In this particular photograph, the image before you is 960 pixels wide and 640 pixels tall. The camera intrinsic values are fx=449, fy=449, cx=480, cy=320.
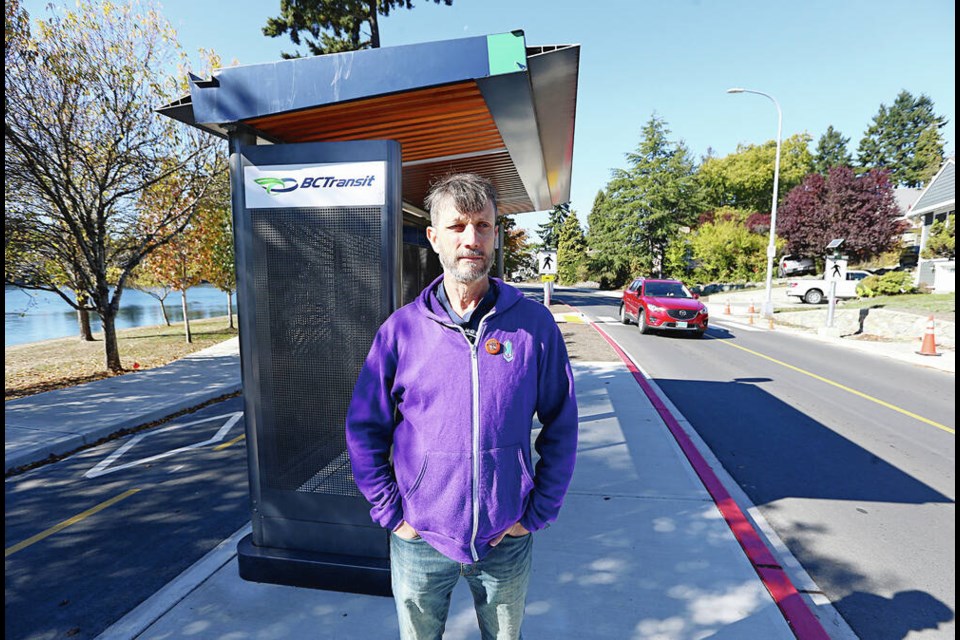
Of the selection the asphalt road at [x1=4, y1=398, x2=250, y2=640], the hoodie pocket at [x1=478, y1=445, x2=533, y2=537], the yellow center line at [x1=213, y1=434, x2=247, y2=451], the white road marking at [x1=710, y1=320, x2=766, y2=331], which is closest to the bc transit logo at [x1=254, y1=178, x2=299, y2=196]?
the hoodie pocket at [x1=478, y1=445, x2=533, y2=537]

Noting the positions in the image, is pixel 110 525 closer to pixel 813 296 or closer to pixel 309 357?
pixel 309 357

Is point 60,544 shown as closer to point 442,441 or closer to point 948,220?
A: point 442,441

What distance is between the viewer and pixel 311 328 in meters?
2.81

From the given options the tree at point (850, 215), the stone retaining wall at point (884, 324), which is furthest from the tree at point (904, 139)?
the stone retaining wall at point (884, 324)

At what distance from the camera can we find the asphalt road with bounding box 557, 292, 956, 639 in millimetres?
2951

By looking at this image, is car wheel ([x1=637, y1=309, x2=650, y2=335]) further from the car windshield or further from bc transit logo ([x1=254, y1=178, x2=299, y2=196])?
bc transit logo ([x1=254, y1=178, x2=299, y2=196])

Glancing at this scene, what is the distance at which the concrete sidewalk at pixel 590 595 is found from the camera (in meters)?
2.49

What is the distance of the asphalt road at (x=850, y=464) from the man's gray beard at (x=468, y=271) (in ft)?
9.85

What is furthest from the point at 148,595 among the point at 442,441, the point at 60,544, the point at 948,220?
the point at 948,220

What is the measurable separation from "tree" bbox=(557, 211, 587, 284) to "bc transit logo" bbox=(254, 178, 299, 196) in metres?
61.0

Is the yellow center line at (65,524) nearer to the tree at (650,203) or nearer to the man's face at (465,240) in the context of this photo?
the man's face at (465,240)

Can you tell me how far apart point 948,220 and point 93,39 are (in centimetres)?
3776

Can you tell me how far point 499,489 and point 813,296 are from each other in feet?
91.2

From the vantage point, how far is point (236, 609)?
8.73ft
